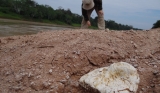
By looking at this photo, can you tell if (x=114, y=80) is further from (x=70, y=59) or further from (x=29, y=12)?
(x=29, y=12)

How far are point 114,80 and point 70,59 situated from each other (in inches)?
33.3

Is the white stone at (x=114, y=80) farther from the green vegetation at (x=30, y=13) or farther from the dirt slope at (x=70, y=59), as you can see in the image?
the green vegetation at (x=30, y=13)

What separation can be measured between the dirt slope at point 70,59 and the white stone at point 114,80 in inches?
7.0

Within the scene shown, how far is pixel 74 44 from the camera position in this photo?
3.19m

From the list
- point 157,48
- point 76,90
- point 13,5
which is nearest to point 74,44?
point 76,90

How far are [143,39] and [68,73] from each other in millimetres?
1759

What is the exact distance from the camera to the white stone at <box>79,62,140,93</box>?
2189 millimetres

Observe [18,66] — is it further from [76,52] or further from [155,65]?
[155,65]

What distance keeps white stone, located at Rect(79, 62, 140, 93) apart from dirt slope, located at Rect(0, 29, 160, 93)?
0.18 metres

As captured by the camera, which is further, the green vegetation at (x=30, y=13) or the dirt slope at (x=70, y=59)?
the green vegetation at (x=30, y=13)

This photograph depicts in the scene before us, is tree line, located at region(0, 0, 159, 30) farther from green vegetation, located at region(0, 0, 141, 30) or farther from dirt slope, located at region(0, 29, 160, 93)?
dirt slope, located at region(0, 29, 160, 93)

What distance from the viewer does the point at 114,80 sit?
2289 millimetres

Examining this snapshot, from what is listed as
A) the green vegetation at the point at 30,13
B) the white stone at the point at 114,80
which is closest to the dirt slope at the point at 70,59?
the white stone at the point at 114,80

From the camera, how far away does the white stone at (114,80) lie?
2189 millimetres
